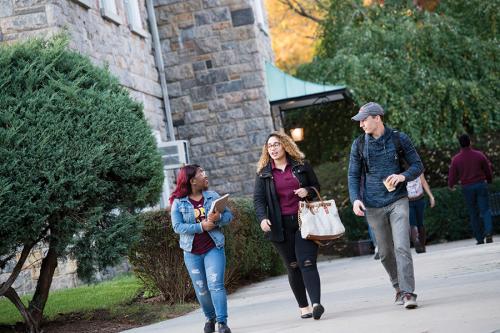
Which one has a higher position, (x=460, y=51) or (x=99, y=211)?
(x=460, y=51)

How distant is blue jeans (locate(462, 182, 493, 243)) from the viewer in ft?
55.3

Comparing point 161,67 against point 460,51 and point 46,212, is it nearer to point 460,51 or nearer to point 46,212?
point 460,51

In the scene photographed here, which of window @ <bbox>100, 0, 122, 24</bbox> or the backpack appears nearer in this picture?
the backpack

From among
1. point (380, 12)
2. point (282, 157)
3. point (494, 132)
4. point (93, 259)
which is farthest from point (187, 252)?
point (380, 12)

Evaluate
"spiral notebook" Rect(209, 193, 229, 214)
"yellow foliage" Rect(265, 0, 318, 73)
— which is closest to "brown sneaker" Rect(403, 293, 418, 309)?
"spiral notebook" Rect(209, 193, 229, 214)

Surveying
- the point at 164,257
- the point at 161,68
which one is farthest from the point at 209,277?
the point at 161,68

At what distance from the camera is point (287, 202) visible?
916cm

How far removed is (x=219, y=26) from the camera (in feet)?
66.0

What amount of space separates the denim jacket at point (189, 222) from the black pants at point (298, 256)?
537 mm

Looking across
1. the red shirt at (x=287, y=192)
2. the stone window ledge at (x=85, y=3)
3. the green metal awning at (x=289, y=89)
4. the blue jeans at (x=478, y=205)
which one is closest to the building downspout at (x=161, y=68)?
the green metal awning at (x=289, y=89)

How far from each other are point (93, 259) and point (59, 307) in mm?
2058

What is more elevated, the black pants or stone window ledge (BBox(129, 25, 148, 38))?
stone window ledge (BBox(129, 25, 148, 38))

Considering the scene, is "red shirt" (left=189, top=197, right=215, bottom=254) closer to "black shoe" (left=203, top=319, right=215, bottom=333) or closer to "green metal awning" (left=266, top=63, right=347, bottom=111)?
"black shoe" (left=203, top=319, right=215, bottom=333)

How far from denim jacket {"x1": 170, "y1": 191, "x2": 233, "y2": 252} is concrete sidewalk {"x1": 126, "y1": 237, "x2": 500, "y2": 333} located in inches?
33.0
